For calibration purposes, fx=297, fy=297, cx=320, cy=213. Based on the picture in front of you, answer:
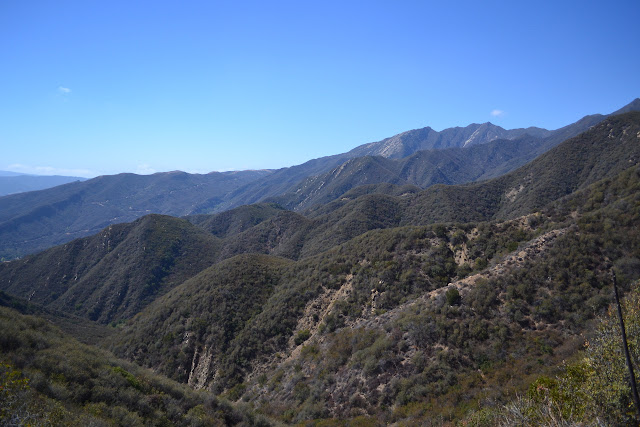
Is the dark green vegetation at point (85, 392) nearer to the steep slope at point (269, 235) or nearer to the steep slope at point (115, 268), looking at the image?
the steep slope at point (269, 235)

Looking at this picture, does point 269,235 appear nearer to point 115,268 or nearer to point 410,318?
point 115,268

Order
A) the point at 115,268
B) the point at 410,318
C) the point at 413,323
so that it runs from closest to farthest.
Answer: the point at 413,323 < the point at 410,318 < the point at 115,268

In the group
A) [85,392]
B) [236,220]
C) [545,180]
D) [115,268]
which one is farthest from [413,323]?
[236,220]

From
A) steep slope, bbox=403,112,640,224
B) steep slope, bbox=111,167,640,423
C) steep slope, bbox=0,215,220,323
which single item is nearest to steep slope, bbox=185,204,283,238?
steep slope, bbox=0,215,220,323

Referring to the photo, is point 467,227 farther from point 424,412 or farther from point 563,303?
point 424,412

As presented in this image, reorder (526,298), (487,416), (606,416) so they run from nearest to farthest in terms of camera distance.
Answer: (606,416) < (487,416) < (526,298)

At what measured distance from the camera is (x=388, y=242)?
121 feet

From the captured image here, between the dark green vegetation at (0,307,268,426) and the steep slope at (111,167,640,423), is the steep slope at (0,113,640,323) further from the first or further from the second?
the dark green vegetation at (0,307,268,426)

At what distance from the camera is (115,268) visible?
8750 centimetres

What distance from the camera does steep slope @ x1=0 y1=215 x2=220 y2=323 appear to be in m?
77.6

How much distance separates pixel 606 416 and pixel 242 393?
2596cm

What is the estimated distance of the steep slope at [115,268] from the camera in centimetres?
7756

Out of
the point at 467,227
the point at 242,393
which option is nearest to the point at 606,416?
the point at 242,393

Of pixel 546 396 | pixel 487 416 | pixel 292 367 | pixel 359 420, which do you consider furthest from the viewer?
pixel 292 367
